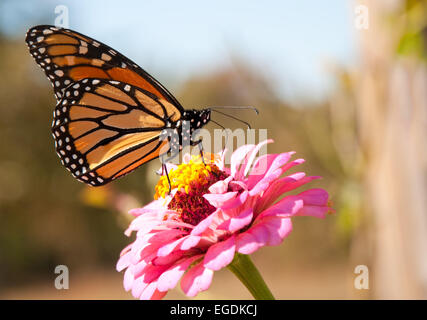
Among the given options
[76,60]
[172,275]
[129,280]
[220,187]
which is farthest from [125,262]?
[76,60]

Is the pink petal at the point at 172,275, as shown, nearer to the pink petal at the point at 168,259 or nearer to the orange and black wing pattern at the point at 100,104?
the pink petal at the point at 168,259

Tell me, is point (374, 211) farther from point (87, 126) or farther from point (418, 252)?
point (87, 126)

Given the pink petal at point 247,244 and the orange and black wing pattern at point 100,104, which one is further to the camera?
the orange and black wing pattern at point 100,104

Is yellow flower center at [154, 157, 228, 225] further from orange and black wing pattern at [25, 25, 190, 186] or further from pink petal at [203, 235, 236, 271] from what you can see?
orange and black wing pattern at [25, 25, 190, 186]

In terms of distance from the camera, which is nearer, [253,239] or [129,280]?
[253,239]

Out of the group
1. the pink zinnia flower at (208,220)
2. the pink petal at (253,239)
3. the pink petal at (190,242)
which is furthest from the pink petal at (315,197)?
the pink petal at (190,242)

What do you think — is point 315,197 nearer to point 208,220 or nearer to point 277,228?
point 277,228
